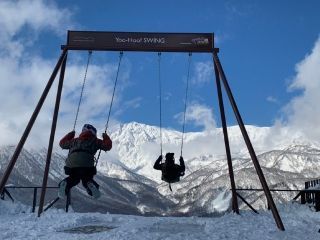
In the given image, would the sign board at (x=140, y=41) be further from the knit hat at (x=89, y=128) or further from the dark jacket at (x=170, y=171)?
the knit hat at (x=89, y=128)

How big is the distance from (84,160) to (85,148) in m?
0.29

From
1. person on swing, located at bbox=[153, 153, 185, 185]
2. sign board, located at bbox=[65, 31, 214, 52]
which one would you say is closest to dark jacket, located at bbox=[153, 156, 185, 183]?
person on swing, located at bbox=[153, 153, 185, 185]

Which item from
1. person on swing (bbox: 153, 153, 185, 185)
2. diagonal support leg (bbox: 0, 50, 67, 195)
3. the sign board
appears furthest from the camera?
the sign board

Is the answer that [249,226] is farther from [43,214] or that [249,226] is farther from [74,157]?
[43,214]

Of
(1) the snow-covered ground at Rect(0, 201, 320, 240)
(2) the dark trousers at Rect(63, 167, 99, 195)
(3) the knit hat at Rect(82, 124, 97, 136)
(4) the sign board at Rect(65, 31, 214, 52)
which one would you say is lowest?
(1) the snow-covered ground at Rect(0, 201, 320, 240)

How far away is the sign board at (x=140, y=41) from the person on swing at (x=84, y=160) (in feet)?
15.1

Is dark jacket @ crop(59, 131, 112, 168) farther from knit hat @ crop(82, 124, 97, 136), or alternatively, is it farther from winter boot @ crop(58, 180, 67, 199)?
winter boot @ crop(58, 180, 67, 199)

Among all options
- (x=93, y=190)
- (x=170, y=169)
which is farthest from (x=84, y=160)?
(x=170, y=169)

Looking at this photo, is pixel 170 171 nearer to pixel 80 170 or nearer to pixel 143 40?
pixel 143 40

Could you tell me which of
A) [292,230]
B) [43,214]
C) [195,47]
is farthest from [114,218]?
[195,47]

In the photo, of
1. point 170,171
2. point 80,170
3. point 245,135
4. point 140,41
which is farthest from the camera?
point 140,41

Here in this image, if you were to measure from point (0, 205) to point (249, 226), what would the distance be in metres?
9.94

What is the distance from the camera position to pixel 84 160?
11.4 meters

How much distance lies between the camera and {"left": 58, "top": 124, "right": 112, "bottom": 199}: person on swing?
1136cm
